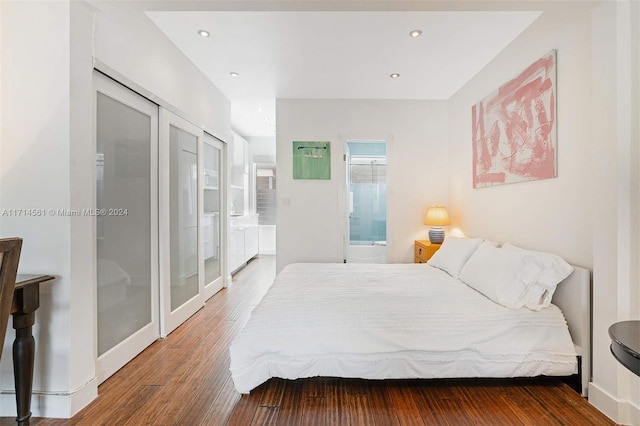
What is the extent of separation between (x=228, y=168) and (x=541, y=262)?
364cm

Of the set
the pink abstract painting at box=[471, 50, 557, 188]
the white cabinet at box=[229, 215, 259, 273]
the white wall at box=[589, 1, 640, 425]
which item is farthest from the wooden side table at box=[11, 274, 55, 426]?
the pink abstract painting at box=[471, 50, 557, 188]

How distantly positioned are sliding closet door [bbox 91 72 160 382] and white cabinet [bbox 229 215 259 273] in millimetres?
1910

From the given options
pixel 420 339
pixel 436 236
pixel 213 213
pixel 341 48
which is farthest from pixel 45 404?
pixel 436 236

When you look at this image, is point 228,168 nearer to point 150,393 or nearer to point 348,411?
point 150,393

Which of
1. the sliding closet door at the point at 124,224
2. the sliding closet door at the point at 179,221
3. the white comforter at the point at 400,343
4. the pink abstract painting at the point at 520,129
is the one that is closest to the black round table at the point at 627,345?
the white comforter at the point at 400,343

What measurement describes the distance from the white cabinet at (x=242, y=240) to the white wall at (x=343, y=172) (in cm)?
114

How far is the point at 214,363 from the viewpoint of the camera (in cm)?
218

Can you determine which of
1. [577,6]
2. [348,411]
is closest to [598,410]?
[348,411]

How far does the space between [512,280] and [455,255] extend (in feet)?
2.49

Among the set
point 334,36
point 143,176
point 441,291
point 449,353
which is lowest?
point 449,353

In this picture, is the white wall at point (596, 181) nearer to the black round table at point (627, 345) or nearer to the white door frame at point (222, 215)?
the black round table at point (627, 345)

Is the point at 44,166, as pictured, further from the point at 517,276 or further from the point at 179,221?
the point at 517,276

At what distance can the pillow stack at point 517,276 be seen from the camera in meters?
1.88

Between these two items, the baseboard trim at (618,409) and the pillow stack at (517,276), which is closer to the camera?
the baseboard trim at (618,409)
